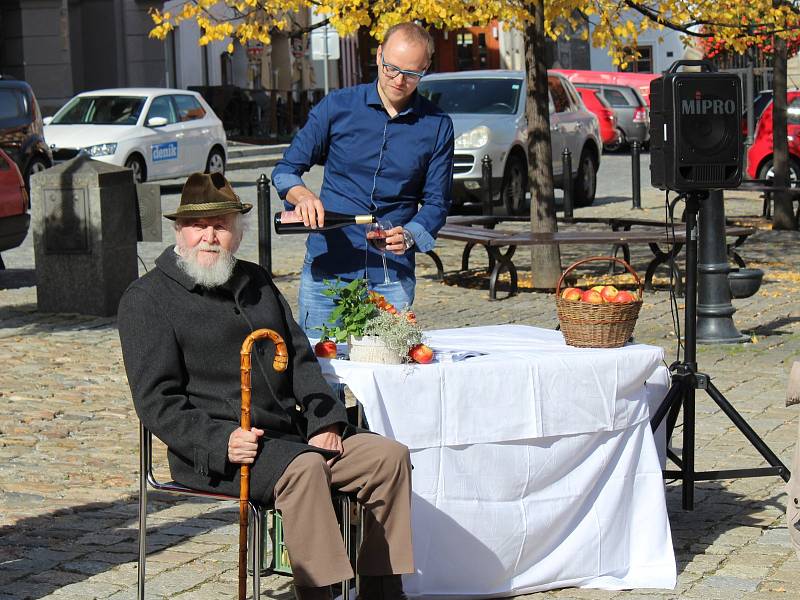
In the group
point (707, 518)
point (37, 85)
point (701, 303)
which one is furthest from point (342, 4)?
point (37, 85)

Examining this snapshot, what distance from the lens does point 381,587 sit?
16.5 feet

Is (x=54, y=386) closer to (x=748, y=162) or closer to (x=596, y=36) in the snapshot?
(x=596, y=36)

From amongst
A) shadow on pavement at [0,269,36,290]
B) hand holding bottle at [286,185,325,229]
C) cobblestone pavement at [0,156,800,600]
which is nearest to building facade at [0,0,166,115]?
shadow on pavement at [0,269,36,290]

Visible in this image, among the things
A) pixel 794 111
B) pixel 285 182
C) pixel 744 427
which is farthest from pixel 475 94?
pixel 285 182

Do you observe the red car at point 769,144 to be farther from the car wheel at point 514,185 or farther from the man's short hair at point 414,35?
the man's short hair at point 414,35

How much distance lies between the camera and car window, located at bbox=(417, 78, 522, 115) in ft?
65.8

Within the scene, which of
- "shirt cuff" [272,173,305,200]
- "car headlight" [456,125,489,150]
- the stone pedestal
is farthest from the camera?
"car headlight" [456,125,489,150]

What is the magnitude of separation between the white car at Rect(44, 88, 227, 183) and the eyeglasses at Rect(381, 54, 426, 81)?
16.5m

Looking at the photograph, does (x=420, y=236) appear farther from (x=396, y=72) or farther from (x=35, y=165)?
(x=35, y=165)

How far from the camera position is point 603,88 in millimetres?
37719

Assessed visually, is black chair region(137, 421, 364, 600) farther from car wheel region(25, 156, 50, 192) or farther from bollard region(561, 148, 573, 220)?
car wheel region(25, 156, 50, 192)

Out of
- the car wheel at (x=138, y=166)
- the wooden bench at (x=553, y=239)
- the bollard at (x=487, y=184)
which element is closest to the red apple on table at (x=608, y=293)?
the wooden bench at (x=553, y=239)

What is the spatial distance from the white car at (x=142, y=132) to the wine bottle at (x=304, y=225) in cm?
1655

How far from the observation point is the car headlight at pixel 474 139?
18969mm
